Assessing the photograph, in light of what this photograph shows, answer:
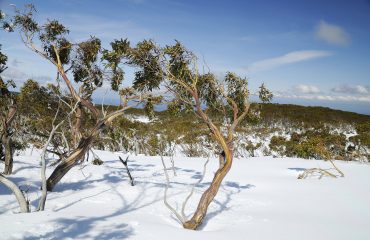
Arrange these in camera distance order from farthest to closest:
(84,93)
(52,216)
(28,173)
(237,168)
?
(237,168), (28,173), (84,93), (52,216)

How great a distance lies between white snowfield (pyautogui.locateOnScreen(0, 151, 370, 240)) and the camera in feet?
21.6

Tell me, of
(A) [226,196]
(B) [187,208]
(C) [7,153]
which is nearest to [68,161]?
(C) [7,153]

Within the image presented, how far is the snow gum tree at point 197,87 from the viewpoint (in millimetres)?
8782

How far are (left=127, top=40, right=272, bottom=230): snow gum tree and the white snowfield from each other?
1568mm

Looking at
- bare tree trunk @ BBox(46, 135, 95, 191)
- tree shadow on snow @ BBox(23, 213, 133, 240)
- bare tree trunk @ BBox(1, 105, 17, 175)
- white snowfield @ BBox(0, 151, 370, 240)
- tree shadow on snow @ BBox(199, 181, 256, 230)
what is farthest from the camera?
bare tree trunk @ BBox(1, 105, 17, 175)

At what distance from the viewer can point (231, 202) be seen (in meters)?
11.0

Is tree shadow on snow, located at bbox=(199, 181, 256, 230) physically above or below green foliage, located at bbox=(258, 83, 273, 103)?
below

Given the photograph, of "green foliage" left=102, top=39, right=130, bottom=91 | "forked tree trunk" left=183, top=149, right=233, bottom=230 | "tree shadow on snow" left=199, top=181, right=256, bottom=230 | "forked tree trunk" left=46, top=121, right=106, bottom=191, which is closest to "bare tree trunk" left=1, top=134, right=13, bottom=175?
"forked tree trunk" left=46, top=121, right=106, bottom=191

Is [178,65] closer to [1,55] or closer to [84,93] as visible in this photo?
[84,93]

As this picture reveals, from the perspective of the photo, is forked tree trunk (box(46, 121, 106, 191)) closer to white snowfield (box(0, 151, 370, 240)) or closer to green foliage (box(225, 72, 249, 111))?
white snowfield (box(0, 151, 370, 240))

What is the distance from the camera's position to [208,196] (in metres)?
8.25

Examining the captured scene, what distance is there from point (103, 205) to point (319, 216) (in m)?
6.09

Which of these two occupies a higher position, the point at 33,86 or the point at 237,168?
the point at 33,86

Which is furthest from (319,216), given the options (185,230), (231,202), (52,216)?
(52,216)
